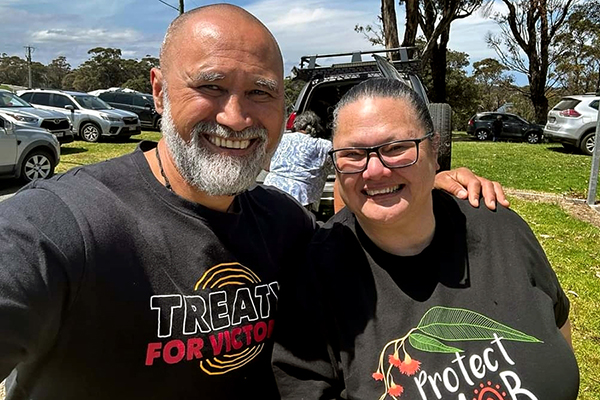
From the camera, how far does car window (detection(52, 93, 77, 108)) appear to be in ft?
51.7

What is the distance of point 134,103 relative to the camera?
20.0m

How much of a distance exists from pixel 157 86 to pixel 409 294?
1113 mm

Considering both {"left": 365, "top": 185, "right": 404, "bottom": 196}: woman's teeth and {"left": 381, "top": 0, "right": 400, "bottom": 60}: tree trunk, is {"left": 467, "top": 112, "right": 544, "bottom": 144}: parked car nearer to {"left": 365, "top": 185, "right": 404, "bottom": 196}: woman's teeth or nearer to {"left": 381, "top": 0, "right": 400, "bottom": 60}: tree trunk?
{"left": 381, "top": 0, "right": 400, "bottom": 60}: tree trunk

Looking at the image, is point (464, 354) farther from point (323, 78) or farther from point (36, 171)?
point (36, 171)

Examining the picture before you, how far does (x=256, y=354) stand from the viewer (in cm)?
159

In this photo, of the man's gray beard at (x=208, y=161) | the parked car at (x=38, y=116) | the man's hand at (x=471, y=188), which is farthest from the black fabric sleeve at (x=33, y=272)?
the parked car at (x=38, y=116)

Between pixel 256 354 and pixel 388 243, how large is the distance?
1.93 feet

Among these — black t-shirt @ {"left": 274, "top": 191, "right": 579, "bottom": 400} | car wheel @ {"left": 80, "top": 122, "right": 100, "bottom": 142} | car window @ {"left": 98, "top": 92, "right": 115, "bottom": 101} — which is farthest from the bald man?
car window @ {"left": 98, "top": 92, "right": 115, "bottom": 101}

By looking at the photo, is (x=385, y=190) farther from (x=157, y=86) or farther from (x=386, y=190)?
(x=157, y=86)

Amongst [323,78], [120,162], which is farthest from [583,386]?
[323,78]

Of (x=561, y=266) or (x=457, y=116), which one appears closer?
(x=561, y=266)

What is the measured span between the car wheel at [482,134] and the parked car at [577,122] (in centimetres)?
Result: 782

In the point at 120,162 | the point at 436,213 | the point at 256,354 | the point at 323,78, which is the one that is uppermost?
the point at 323,78

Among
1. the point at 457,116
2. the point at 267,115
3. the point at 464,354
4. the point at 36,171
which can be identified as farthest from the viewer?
the point at 457,116
